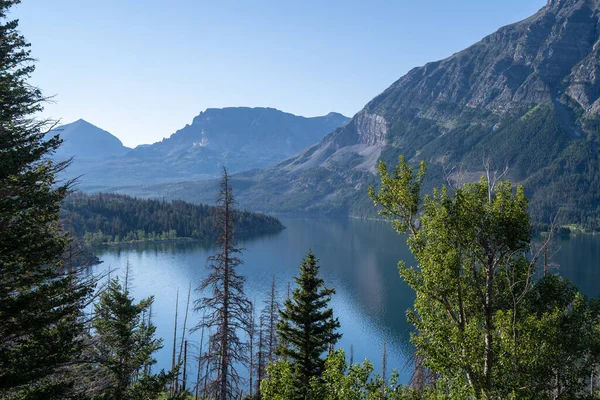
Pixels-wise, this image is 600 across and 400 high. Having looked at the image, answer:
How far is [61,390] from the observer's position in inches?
575

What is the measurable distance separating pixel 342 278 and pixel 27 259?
114 metres

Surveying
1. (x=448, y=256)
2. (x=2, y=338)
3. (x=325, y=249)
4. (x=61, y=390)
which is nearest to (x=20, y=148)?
(x=2, y=338)

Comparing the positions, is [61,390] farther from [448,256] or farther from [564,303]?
[564,303]

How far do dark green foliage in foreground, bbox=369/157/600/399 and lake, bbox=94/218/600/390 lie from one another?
31.4 meters

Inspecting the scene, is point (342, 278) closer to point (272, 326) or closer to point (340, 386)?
point (272, 326)

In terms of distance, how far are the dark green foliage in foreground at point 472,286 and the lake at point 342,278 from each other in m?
31.4

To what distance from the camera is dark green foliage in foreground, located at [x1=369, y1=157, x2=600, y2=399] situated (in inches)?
581

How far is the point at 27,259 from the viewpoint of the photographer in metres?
15.0

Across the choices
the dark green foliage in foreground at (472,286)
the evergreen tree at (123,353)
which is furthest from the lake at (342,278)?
the dark green foliage in foreground at (472,286)

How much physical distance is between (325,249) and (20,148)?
553 feet

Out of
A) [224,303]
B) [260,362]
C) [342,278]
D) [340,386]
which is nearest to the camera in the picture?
[340,386]

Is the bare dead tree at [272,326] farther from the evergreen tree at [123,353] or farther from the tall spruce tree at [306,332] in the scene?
the evergreen tree at [123,353]

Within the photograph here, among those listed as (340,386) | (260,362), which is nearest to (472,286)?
(340,386)

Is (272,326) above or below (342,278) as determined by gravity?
above
